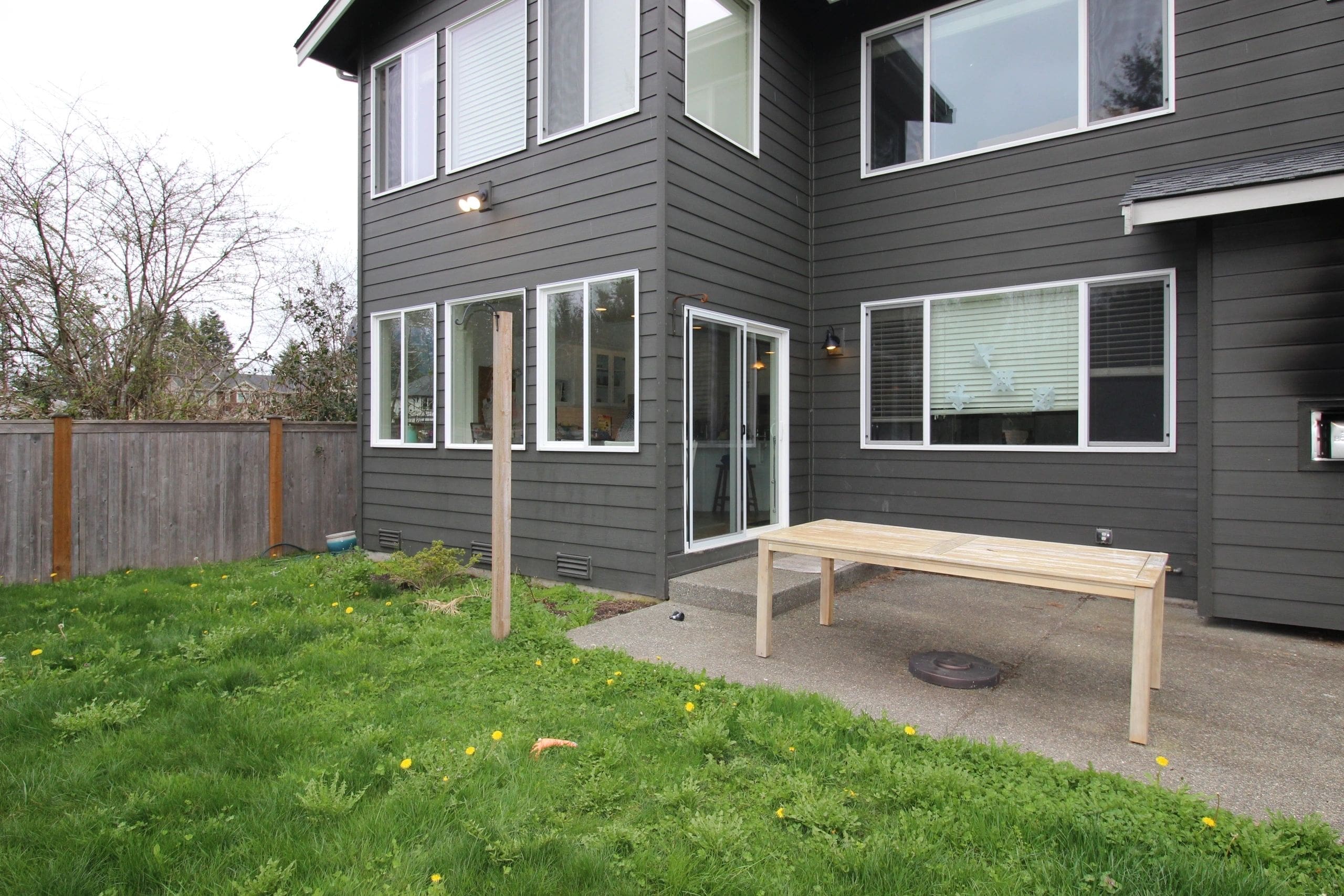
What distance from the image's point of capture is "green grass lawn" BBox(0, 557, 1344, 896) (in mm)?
1936

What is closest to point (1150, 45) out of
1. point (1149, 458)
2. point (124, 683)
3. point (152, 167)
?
point (1149, 458)

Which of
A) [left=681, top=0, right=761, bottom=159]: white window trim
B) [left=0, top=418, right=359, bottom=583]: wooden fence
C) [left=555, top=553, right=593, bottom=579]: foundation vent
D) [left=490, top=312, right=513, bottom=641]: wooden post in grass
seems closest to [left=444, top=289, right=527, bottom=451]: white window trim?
Result: [left=555, top=553, right=593, bottom=579]: foundation vent

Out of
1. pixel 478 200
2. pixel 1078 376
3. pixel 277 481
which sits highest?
pixel 478 200

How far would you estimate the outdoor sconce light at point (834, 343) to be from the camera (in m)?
6.55

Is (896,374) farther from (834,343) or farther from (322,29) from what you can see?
(322,29)

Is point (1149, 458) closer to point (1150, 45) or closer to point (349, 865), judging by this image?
point (1150, 45)

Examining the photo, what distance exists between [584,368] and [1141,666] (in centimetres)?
413

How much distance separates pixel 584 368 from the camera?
18.6 ft

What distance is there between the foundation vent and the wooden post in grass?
1452 millimetres

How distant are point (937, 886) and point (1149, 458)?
4.45m

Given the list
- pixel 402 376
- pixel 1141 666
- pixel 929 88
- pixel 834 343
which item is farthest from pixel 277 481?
pixel 1141 666

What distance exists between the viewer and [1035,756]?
257 centimetres

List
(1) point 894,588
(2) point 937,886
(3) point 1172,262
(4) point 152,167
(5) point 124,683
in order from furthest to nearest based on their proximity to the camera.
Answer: (4) point 152,167 < (1) point 894,588 < (3) point 1172,262 < (5) point 124,683 < (2) point 937,886

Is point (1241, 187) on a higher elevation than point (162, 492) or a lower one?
higher
